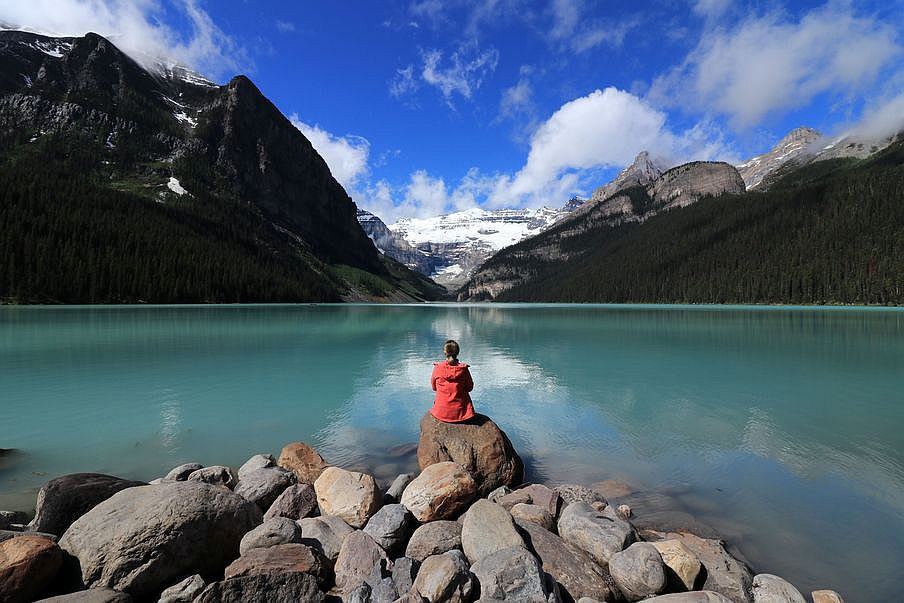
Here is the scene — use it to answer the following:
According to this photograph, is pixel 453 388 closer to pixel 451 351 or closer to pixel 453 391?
pixel 453 391

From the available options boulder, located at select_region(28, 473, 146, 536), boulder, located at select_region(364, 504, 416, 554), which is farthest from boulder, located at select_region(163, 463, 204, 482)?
boulder, located at select_region(364, 504, 416, 554)

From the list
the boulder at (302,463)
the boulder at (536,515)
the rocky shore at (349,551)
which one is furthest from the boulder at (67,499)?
the boulder at (536,515)

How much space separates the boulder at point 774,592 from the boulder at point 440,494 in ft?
14.2

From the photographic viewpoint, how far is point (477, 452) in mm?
9578

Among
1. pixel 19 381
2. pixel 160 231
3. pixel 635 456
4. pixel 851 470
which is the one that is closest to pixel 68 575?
pixel 635 456

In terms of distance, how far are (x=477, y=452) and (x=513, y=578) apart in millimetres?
4367

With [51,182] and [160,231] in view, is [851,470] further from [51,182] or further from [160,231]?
[51,182]

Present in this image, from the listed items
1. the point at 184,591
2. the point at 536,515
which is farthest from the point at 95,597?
the point at 536,515

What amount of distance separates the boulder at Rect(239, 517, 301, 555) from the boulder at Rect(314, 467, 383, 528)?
118 centimetres

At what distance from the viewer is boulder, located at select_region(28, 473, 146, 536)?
6.32 metres

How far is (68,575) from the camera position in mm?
5082

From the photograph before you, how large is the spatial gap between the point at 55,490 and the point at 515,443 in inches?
414

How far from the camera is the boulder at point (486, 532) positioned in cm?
611

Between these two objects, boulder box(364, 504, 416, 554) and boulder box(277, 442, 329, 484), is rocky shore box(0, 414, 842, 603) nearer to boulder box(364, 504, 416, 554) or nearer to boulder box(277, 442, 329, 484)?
boulder box(364, 504, 416, 554)
